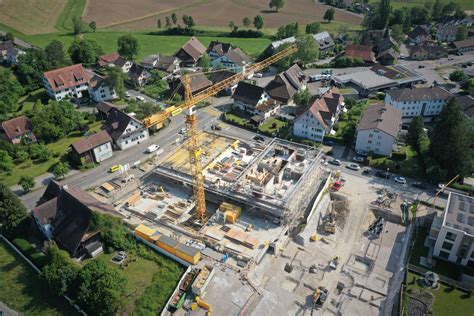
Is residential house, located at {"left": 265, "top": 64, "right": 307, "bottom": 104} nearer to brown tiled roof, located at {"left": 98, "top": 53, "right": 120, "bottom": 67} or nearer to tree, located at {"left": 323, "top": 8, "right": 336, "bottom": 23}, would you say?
brown tiled roof, located at {"left": 98, "top": 53, "right": 120, "bottom": 67}

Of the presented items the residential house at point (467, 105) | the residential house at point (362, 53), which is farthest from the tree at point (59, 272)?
the residential house at point (362, 53)

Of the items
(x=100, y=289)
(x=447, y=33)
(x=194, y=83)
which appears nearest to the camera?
(x=100, y=289)

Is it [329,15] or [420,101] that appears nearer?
[420,101]

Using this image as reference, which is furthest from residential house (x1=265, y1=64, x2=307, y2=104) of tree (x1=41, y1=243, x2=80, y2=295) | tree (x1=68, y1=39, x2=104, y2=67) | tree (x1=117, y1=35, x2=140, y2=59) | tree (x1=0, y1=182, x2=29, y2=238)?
tree (x1=41, y1=243, x2=80, y2=295)

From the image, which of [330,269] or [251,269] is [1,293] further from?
[330,269]

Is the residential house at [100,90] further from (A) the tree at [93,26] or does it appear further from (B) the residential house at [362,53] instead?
(B) the residential house at [362,53]

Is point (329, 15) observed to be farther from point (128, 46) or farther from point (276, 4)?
point (128, 46)

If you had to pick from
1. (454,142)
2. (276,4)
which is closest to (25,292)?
(454,142)
